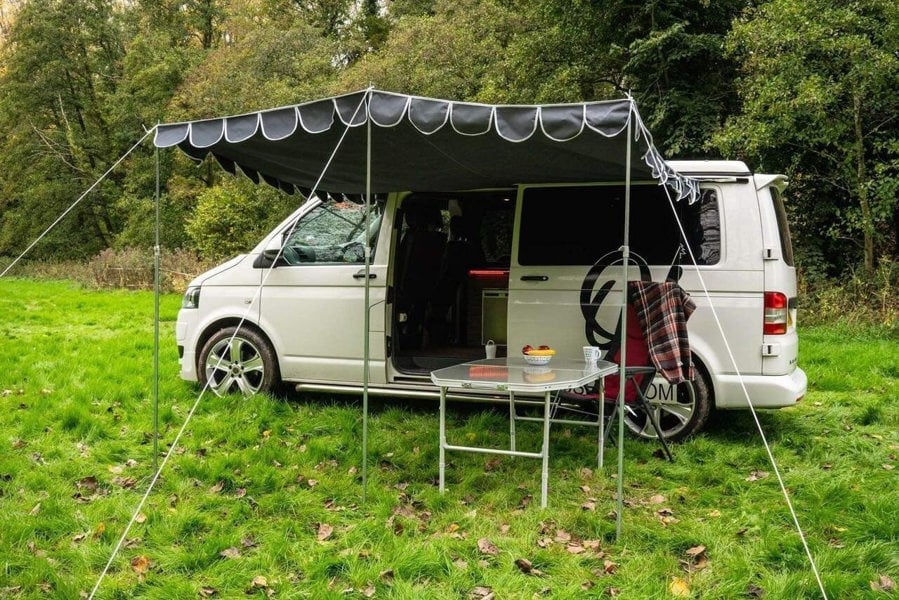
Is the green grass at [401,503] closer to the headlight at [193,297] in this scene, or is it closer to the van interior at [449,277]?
the van interior at [449,277]

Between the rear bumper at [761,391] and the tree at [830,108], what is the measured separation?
712cm

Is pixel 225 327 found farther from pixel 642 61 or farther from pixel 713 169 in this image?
pixel 642 61

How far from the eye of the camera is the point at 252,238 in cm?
2227

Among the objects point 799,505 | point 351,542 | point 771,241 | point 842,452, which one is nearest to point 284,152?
point 351,542

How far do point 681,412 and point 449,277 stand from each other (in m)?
2.38

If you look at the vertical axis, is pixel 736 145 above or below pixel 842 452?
above

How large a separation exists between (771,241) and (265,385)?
417 cm

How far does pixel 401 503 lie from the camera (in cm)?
436

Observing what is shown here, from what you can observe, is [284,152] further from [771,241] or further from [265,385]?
[771,241]

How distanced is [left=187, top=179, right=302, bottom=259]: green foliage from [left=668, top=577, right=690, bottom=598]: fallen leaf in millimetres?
20029

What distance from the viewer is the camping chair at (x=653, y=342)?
480cm

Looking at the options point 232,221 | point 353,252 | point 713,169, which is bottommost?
point 353,252

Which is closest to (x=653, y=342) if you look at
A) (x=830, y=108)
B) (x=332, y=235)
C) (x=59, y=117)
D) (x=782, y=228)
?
(x=782, y=228)

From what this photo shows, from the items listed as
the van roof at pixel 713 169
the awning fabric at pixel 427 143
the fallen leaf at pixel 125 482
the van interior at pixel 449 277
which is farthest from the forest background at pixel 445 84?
the fallen leaf at pixel 125 482
